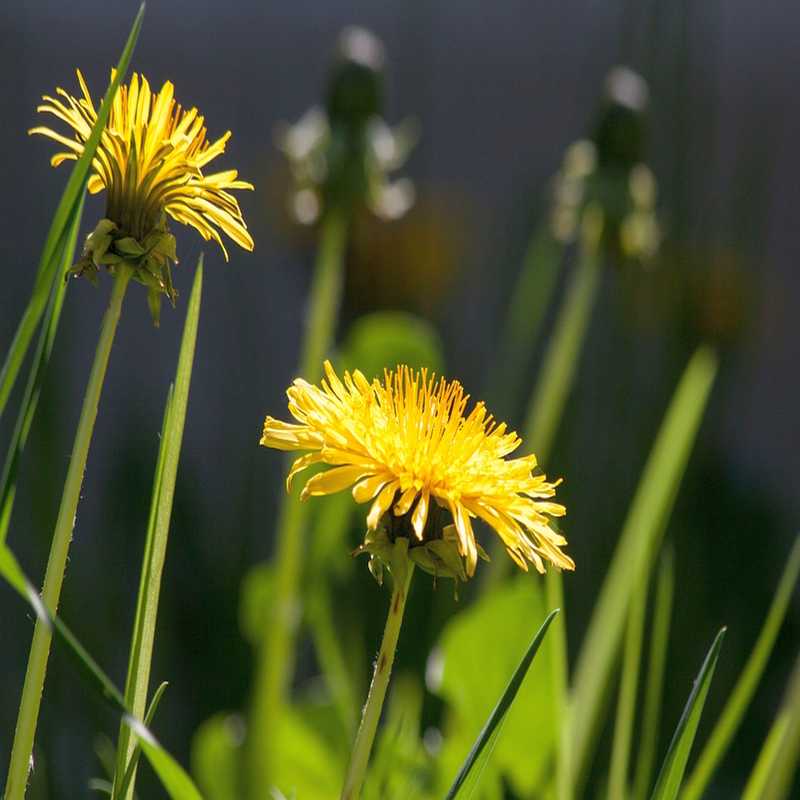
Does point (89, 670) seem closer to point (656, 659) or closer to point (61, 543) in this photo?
point (61, 543)

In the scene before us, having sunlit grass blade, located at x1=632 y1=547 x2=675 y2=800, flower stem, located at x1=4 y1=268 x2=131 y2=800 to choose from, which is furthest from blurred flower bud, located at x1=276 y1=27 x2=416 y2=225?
flower stem, located at x1=4 y1=268 x2=131 y2=800

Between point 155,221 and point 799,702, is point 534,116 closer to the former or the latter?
point 799,702

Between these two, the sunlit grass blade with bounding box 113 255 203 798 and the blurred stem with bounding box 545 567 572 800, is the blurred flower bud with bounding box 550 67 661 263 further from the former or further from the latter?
the sunlit grass blade with bounding box 113 255 203 798

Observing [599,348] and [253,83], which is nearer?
[599,348]

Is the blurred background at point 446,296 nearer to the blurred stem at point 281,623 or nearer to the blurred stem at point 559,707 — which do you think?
the blurred stem at point 281,623

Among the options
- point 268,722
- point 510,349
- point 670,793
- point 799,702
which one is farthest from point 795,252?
point 670,793

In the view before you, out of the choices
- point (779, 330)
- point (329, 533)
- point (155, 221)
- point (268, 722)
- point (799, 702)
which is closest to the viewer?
point (155, 221)
